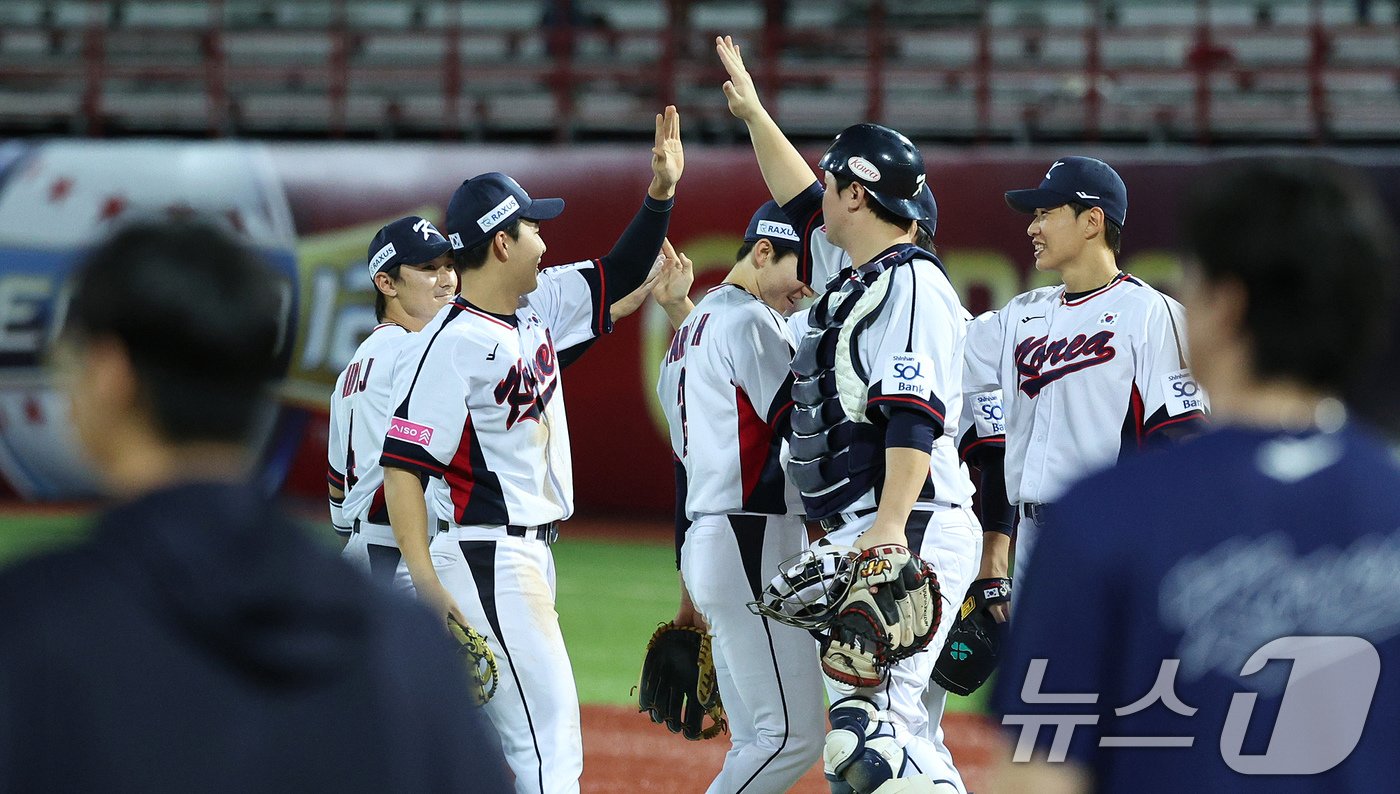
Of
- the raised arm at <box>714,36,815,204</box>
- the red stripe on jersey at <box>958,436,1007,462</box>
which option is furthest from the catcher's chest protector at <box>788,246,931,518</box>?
the red stripe on jersey at <box>958,436,1007,462</box>

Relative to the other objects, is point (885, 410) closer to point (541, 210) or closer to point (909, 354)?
point (909, 354)

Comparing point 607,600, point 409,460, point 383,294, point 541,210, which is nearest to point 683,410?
point 541,210

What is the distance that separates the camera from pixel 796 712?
14.9ft

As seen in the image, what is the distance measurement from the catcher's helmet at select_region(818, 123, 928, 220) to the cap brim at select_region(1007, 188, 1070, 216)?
1053 millimetres

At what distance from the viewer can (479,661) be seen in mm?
4039

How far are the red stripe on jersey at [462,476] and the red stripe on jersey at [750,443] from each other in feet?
3.02

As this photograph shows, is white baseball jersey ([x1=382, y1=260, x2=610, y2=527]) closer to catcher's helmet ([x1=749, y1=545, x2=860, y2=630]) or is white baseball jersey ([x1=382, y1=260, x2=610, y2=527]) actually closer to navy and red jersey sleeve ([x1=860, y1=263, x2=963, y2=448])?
catcher's helmet ([x1=749, y1=545, x2=860, y2=630])

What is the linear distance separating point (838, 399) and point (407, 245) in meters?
2.03

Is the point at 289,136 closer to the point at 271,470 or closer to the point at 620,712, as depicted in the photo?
the point at 271,470

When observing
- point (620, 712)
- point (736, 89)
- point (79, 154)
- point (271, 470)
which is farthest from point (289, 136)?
point (736, 89)

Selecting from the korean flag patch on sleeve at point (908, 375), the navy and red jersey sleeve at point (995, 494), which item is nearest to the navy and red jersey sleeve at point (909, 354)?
the korean flag patch on sleeve at point (908, 375)

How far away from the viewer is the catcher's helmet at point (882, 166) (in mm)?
4242

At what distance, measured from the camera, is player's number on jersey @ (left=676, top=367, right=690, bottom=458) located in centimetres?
492

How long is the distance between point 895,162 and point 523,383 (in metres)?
1.21
